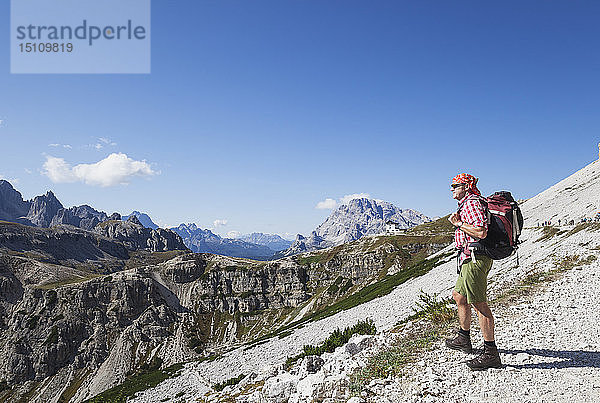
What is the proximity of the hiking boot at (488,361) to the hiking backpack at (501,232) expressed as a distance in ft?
6.74

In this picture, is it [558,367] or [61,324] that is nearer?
[558,367]

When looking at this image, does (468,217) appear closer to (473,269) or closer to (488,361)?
(473,269)

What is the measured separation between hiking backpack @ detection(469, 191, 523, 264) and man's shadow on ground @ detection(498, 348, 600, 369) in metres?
2.54

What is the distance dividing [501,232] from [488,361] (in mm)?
2780

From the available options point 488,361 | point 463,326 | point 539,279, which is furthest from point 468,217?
point 539,279

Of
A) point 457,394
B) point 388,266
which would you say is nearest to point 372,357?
point 457,394

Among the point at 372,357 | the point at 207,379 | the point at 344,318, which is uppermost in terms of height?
the point at 372,357

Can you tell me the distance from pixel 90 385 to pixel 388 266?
305 ft

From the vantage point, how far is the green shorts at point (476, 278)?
6836mm

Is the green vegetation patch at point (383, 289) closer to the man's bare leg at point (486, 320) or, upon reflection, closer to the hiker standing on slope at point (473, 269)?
the hiker standing on slope at point (473, 269)

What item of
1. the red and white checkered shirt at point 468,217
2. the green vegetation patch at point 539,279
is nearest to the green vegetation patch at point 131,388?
the green vegetation patch at point 539,279

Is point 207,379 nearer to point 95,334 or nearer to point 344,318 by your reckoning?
point 344,318

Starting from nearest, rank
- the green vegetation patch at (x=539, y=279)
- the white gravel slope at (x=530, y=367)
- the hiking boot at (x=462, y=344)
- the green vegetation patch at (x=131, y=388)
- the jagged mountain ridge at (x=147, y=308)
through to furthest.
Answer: the white gravel slope at (x=530, y=367)
the hiking boot at (x=462, y=344)
the green vegetation patch at (x=539, y=279)
the green vegetation patch at (x=131, y=388)
the jagged mountain ridge at (x=147, y=308)

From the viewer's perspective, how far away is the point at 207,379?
41750mm
